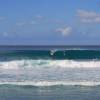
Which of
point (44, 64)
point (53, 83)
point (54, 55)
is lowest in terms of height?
point (53, 83)

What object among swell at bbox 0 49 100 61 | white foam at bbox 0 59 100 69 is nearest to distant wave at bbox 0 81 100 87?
white foam at bbox 0 59 100 69

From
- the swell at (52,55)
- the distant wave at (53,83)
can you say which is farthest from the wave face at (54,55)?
the distant wave at (53,83)

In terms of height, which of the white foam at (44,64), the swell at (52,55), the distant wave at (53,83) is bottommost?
the distant wave at (53,83)

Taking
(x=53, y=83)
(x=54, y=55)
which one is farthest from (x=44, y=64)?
(x=53, y=83)

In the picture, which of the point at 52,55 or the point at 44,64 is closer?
the point at 44,64

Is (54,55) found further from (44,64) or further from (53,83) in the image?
(53,83)

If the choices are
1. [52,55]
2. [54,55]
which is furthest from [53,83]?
[52,55]

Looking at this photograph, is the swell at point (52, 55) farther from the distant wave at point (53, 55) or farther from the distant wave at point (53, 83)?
the distant wave at point (53, 83)

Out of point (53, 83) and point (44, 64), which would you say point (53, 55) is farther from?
point (53, 83)

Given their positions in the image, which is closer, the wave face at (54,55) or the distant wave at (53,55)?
the distant wave at (53,55)

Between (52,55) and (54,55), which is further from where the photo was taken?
(52,55)

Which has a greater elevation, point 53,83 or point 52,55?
point 52,55

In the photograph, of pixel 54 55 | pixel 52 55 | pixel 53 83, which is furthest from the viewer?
pixel 52 55

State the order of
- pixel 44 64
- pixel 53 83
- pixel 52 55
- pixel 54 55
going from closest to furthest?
pixel 53 83
pixel 44 64
pixel 54 55
pixel 52 55
